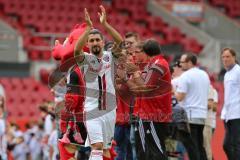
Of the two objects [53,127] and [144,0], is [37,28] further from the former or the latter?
[53,127]

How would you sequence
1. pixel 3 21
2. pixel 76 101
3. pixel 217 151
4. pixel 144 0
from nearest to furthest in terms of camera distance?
pixel 76 101 < pixel 217 151 < pixel 3 21 < pixel 144 0

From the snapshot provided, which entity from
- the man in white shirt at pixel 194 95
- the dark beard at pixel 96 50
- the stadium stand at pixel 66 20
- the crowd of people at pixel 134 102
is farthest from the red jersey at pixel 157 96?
the stadium stand at pixel 66 20

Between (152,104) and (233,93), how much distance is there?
183 cm

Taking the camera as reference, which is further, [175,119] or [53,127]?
[53,127]

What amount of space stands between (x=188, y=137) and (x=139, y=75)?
6.98 feet

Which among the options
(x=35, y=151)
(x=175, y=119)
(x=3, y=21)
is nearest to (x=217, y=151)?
(x=175, y=119)

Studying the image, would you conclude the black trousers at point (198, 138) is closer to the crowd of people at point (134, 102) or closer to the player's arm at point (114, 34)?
the crowd of people at point (134, 102)

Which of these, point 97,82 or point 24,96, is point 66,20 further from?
point 97,82

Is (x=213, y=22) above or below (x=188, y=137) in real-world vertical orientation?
→ above

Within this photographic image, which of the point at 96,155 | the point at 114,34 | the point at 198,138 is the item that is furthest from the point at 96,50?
the point at 198,138

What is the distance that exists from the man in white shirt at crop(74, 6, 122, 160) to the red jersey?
0.49 metres

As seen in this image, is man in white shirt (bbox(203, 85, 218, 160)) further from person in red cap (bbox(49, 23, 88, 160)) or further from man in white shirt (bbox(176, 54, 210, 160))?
person in red cap (bbox(49, 23, 88, 160))

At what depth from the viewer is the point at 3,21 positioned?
23188mm

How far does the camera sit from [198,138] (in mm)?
12039
